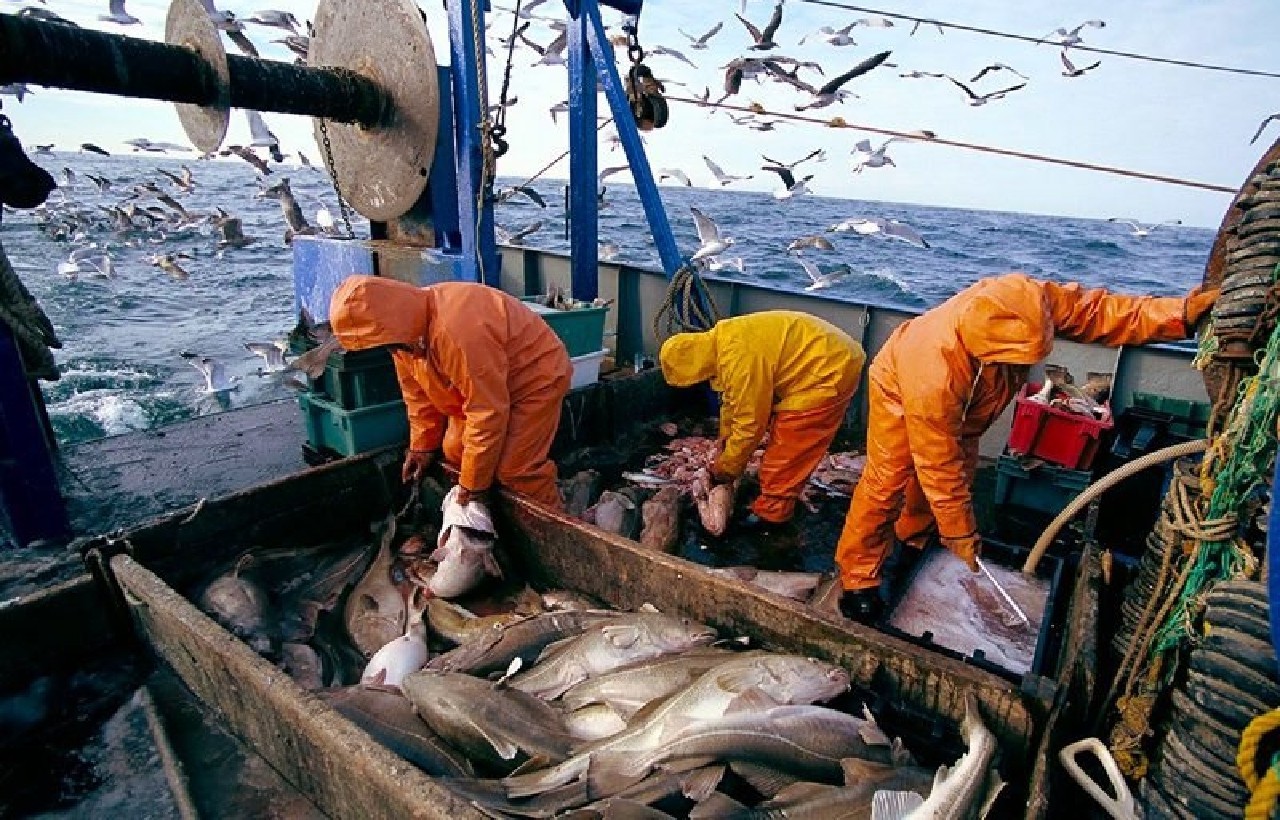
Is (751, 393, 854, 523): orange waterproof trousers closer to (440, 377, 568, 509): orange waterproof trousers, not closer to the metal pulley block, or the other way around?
(440, 377, 568, 509): orange waterproof trousers

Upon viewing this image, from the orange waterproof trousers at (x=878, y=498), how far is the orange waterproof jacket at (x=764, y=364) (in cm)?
73


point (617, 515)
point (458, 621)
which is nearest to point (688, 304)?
point (617, 515)

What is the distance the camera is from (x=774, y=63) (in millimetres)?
7043

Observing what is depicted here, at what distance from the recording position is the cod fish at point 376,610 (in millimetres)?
3240

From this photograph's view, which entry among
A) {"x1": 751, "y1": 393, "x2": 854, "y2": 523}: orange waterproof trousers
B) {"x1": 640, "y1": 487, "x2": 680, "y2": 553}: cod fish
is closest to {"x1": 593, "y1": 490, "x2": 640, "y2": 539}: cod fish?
{"x1": 640, "y1": 487, "x2": 680, "y2": 553}: cod fish

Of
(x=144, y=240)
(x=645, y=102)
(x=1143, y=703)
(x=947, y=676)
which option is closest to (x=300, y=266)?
(x=645, y=102)

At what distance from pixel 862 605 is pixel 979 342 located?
1.52m

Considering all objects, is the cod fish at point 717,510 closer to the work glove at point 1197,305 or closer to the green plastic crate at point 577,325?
the green plastic crate at point 577,325

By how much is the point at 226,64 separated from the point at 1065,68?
6.80 meters

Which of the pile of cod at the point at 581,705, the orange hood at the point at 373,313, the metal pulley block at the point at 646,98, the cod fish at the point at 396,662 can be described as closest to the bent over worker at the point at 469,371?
the orange hood at the point at 373,313

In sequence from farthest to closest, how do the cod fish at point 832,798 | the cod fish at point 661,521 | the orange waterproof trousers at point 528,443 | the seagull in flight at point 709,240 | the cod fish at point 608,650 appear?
1. the seagull in flight at point 709,240
2. the cod fish at point 661,521
3. the orange waterproof trousers at point 528,443
4. the cod fish at point 608,650
5. the cod fish at point 832,798

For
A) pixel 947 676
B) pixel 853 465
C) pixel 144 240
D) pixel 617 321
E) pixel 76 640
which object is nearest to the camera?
pixel 947 676

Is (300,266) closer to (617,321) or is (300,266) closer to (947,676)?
(617,321)

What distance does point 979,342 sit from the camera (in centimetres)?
318
